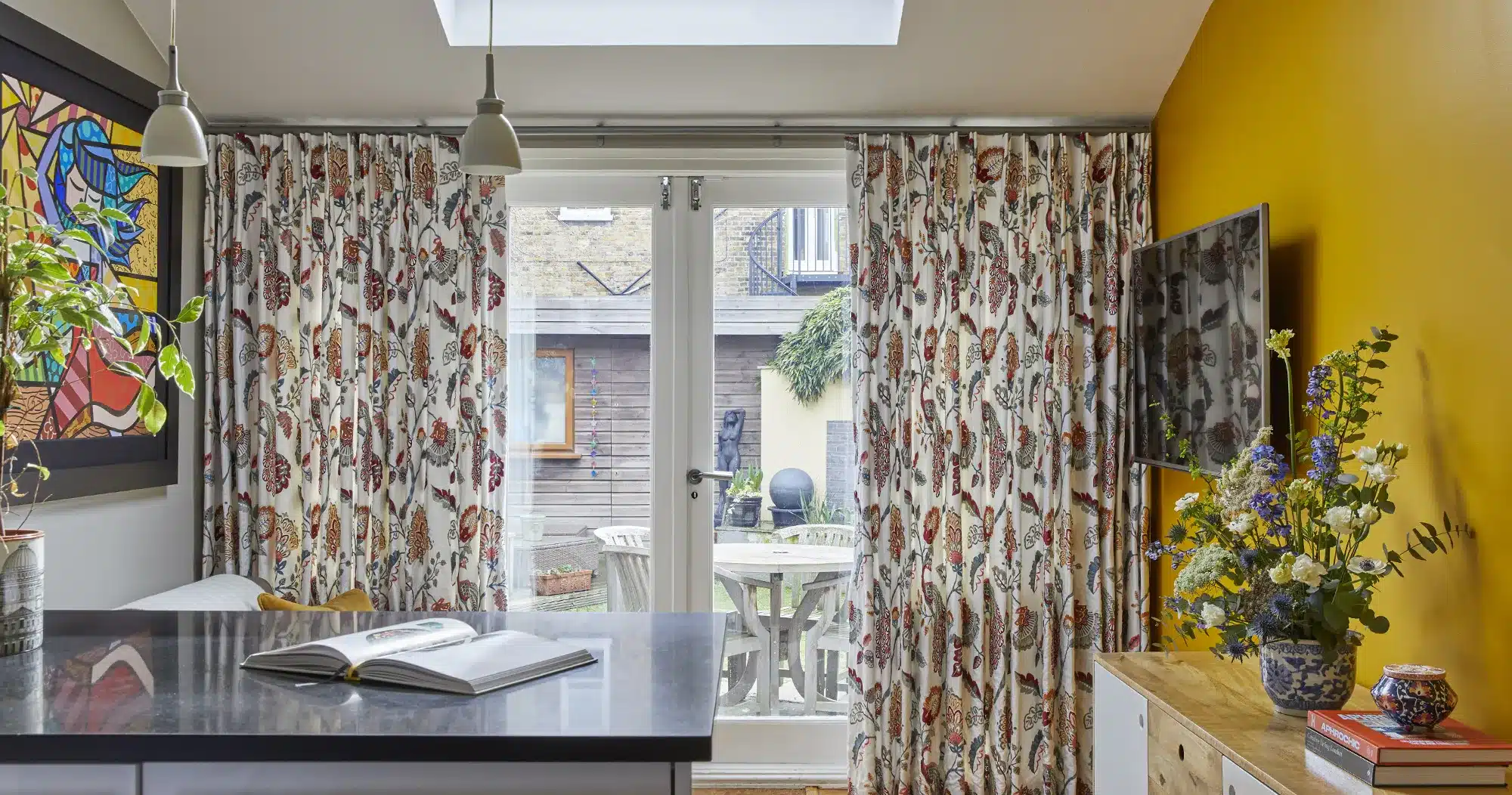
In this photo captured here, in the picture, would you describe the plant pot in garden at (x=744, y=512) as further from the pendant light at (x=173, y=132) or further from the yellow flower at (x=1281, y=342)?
the pendant light at (x=173, y=132)

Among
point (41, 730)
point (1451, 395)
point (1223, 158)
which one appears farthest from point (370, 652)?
point (1223, 158)

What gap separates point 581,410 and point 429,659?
6.74 feet

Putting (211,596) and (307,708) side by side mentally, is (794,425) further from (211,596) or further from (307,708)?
(307,708)

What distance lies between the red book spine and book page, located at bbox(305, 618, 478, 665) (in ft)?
4.65

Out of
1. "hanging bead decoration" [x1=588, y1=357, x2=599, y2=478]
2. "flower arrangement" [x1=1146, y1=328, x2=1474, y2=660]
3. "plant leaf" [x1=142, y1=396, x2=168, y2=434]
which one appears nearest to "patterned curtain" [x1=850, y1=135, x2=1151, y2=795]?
"hanging bead decoration" [x1=588, y1=357, x2=599, y2=478]

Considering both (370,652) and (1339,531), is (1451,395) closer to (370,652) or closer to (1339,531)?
(1339,531)

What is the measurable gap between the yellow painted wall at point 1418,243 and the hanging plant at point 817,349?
131 centimetres

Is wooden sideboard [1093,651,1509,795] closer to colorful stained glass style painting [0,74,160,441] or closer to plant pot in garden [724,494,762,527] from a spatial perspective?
plant pot in garden [724,494,762,527]

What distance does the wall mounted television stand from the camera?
7.97ft

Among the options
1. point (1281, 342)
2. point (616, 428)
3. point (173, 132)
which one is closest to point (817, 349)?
point (616, 428)

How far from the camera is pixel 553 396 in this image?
3551 mm

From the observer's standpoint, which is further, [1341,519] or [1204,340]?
[1204,340]

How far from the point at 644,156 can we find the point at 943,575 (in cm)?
168

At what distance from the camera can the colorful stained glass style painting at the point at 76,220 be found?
262 cm
